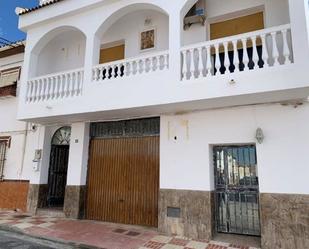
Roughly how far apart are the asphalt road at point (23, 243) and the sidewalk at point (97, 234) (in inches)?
6.6

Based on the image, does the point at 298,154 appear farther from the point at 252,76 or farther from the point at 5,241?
the point at 5,241

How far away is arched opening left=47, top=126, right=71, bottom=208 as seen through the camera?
1010 centimetres

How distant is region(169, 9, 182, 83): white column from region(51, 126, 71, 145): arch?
17.9 feet

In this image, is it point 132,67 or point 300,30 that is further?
point 132,67

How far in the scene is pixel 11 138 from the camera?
10773mm

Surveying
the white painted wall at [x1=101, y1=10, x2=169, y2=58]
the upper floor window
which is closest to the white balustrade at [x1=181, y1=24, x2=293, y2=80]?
the white painted wall at [x1=101, y1=10, x2=169, y2=58]

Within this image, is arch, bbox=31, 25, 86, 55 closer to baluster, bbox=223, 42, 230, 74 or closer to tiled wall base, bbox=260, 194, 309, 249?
baluster, bbox=223, 42, 230, 74

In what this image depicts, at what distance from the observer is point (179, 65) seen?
639cm

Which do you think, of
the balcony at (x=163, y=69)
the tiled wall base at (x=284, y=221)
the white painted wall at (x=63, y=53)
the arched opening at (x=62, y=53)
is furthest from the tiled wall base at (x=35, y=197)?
the tiled wall base at (x=284, y=221)

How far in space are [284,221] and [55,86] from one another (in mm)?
7586

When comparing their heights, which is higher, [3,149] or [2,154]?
[3,149]

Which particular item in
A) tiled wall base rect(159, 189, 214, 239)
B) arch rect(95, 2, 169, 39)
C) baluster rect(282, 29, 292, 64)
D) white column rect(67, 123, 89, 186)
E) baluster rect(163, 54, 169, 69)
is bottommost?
tiled wall base rect(159, 189, 214, 239)

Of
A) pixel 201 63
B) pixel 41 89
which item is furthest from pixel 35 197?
pixel 201 63

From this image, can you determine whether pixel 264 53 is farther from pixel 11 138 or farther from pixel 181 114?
pixel 11 138
